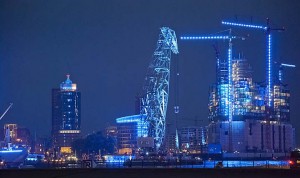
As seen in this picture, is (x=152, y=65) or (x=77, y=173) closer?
(x=77, y=173)

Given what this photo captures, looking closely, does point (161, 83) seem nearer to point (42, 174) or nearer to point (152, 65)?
point (152, 65)

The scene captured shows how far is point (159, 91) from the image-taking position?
170 metres

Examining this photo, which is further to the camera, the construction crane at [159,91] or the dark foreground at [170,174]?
the construction crane at [159,91]

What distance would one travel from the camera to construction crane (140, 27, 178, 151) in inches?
6673

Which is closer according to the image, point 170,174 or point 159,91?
point 170,174

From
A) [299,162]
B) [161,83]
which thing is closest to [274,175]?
[299,162]

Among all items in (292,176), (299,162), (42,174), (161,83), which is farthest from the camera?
(161,83)

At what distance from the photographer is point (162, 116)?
170875 mm

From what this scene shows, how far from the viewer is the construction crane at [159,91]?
170 m

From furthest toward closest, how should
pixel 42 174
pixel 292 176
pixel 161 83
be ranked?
pixel 161 83 → pixel 42 174 → pixel 292 176

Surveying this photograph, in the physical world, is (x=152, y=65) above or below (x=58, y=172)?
above

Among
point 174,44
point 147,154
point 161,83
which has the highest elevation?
point 174,44

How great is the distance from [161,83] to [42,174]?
113 meters

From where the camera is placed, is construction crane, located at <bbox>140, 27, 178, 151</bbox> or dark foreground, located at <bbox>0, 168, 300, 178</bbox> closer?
dark foreground, located at <bbox>0, 168, 300, 178</bbox>
